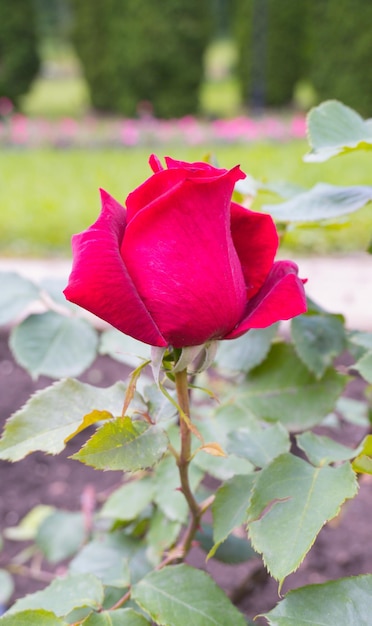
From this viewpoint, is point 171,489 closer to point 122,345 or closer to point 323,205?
point 122,345

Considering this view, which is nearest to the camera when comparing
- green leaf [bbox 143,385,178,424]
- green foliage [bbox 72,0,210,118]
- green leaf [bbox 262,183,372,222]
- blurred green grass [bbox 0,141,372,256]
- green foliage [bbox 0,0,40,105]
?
green leaf [bbox 143,385,178,424]

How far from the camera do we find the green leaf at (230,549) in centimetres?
68

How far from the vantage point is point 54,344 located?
0.69m

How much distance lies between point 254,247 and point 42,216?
2.90 metres

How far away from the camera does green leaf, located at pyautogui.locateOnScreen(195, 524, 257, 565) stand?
26.8 inches

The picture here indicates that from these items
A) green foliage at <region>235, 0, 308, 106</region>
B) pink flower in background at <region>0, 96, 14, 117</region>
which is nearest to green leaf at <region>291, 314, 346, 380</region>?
green foliage at <region>235, 0, 308, 106</region>

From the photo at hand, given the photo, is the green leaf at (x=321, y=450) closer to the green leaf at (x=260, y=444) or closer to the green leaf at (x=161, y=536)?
the green leaf at (x=260, y=444)

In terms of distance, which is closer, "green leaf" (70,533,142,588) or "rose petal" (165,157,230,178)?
"rose petal" (165,157,230,178)

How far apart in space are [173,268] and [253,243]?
79 millimetres

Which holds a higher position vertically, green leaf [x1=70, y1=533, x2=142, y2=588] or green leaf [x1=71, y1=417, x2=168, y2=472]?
green leaf [x1=71, y1=417, x2=168, y2=472]

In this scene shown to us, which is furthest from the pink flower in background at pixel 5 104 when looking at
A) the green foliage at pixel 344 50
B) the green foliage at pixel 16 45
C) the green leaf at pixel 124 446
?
the green leaf at pixel 124 446

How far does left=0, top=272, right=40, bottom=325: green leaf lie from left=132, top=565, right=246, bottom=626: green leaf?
30 cm

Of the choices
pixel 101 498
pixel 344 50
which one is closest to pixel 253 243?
pixel 101 498

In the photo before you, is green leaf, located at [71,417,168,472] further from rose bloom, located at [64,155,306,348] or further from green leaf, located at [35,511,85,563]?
green leaf, located at [35,511,85,563]
